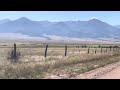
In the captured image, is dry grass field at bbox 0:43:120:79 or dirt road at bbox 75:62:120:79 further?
dry grass field at bbox 0:43:120:79

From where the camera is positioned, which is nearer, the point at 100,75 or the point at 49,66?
the point at 100,75

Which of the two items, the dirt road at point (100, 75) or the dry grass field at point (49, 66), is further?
the dry grass field at point (49, 66)
